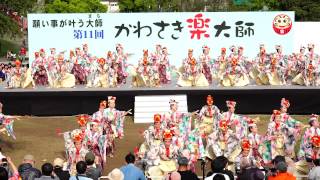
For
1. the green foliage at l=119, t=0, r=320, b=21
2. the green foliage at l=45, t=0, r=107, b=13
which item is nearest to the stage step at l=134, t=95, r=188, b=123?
the green foliage at l=119, t=0, r=320, b=21

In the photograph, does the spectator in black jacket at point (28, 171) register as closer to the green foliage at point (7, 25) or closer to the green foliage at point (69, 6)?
the green foliage at point (7, 25)

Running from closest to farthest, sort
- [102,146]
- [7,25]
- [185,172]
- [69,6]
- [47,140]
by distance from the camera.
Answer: [185,172] → [102,146] → [47,140] → [7,25] → [69,6]

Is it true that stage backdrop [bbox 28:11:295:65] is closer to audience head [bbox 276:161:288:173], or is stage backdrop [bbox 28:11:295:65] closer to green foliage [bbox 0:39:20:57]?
audience head [bbox 276:161:288:173]

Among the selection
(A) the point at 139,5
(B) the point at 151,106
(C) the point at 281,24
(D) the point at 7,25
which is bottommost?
(B) the point at 151,106

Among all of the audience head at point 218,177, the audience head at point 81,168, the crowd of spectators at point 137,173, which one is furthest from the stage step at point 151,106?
the audience head at point 218,177

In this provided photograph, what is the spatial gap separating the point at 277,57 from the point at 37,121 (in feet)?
21.2

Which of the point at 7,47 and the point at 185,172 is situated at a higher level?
the point at 7,47

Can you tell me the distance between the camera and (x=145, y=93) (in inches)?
664

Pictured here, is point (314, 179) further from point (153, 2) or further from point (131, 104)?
point (153, 2)

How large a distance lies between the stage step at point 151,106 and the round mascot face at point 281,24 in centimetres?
634

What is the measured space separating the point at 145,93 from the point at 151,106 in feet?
1.87

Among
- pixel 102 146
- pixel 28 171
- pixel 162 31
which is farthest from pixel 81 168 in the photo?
pixel 162 31

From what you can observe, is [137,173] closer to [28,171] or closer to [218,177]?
[28,171]

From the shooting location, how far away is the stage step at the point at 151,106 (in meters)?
16.1
